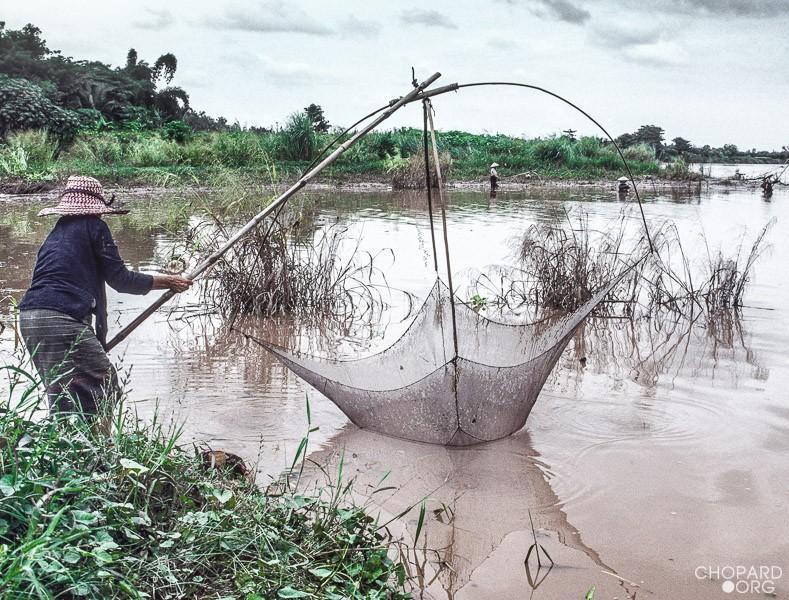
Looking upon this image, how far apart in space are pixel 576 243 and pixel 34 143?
14620 millimetres

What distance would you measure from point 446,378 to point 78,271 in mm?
1629

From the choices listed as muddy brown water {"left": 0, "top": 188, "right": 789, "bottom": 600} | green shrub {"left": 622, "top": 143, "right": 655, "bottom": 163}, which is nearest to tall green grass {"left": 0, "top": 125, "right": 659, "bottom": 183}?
green shrub {"left": 622, "top": 143, "right": 655, "bottom": 163}

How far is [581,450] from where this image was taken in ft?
12.6

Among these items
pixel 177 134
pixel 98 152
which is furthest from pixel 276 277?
pixel 177 134

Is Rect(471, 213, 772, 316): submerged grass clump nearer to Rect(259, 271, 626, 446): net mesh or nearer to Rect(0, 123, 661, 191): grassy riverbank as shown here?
Rect(259, 271, 626, 446): net mesh

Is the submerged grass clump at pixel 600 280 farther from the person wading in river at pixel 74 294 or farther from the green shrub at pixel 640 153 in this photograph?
the green shrub at pixel 640 153

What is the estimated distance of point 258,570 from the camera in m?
2.01

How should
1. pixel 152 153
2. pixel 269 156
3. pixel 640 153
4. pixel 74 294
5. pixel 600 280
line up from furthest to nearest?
pixel 640 153
pixel 269 156
pixel 152 153
pixel 600 280
pixel 74 294

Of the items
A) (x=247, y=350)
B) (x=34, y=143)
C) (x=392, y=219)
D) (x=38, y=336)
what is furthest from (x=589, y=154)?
(x=38, y=336)

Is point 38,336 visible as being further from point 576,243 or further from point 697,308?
point 697,308

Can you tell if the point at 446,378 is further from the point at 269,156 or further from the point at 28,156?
the point at 269,156

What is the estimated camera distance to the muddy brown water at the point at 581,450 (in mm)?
2752

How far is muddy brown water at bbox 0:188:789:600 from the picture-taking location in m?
2.75

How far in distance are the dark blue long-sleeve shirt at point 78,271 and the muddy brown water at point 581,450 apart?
0.40 metres
